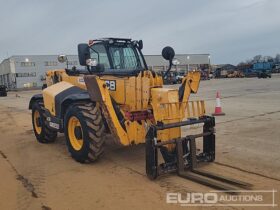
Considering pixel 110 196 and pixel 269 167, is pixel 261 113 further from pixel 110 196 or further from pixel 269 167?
pixel 110 196

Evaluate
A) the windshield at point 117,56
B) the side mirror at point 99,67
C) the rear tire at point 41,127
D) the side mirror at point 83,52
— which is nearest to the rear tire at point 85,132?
the side mirror at point 99,67

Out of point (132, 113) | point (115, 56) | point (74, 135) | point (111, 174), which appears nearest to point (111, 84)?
point (132, 113)

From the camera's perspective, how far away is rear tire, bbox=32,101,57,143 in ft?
30.0

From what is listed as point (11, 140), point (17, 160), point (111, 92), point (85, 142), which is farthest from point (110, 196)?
point (11, 140)

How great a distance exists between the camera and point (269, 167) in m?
6.27

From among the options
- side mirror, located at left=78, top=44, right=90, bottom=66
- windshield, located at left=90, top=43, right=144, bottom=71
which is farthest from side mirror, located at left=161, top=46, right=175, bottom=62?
side mirror, located at left=78, top=44, right=90, bottom=66

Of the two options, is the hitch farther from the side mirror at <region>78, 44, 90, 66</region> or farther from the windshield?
the windshield

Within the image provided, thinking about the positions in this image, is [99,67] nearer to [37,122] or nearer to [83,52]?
[83,52]

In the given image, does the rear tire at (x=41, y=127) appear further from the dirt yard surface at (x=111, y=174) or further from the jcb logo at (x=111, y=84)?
the jcb logo at (x=111, y=84)

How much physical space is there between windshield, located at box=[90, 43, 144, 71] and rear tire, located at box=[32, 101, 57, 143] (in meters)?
2.23

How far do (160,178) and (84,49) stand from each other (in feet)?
8.99

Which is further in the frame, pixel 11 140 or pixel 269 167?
pixel 11 140

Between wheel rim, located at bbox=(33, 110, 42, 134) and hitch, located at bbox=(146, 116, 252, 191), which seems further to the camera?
wheel rim, located at bbox=(33, 110, 42, 134)

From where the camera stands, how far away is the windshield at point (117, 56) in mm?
7797
